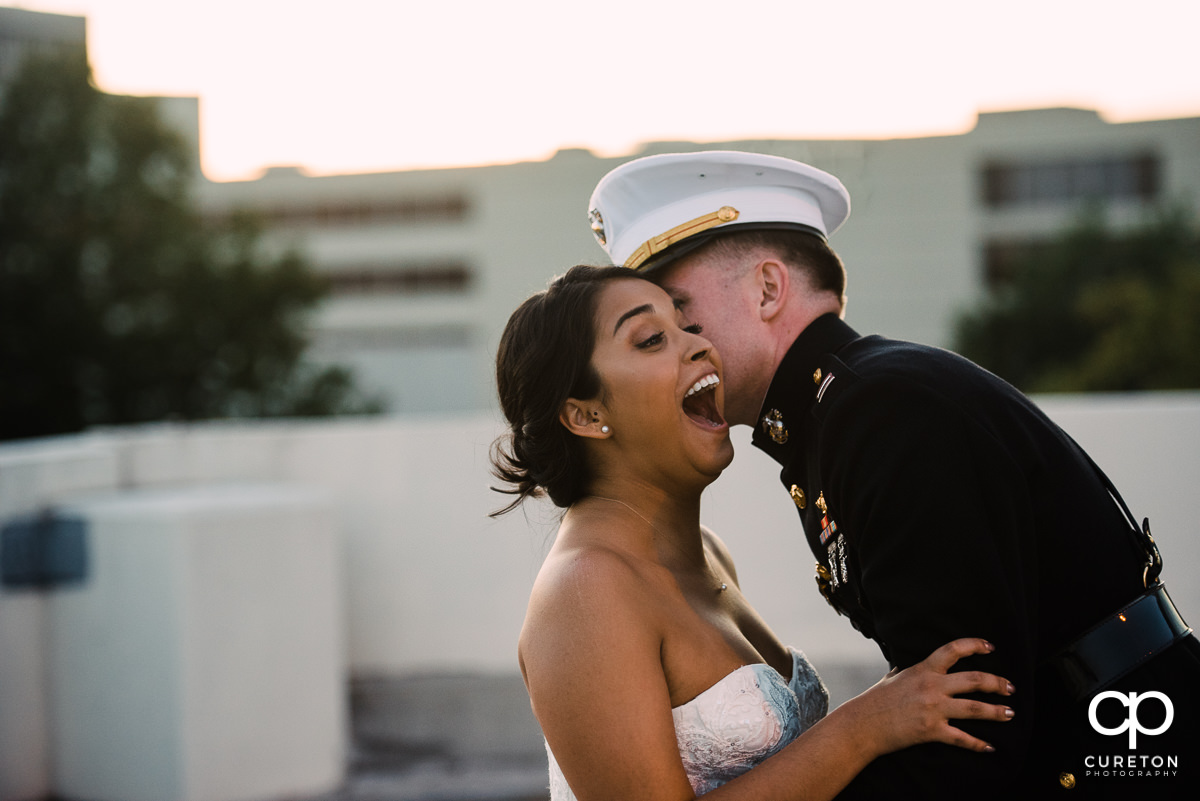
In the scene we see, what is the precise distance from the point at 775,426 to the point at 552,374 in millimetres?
492

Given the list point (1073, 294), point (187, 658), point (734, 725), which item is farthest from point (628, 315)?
point (1073, 294)

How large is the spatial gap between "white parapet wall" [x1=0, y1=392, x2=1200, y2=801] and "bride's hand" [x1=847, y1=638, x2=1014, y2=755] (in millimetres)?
3977

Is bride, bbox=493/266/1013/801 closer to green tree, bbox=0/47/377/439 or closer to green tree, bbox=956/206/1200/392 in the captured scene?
green tree, bbox=0/47/377/439

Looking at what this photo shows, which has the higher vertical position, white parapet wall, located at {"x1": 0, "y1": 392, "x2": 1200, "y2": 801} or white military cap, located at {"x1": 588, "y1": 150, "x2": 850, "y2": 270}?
white military cap, located at {"x1": 588, "y1": 150, "x2": 850, "y2": 270}

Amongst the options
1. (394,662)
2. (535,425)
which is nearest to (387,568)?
(394,662)

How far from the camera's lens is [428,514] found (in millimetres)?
6742

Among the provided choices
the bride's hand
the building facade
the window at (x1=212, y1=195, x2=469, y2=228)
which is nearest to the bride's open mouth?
the bride's hand

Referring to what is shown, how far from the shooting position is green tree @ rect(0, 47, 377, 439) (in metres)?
28.4

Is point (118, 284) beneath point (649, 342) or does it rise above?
beneath

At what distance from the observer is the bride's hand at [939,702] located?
1.81 m

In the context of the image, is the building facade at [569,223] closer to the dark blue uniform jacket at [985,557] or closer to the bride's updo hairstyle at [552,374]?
the bride's updo hairstyle at [552,374]

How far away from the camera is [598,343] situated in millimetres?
2438

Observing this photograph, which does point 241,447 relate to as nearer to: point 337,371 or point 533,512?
point 533,512

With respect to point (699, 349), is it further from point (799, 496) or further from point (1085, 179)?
point (1085, 179)
